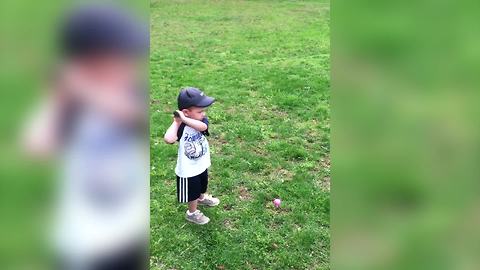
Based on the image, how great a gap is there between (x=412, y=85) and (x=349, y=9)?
0.51 ft

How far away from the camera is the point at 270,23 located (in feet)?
39.0

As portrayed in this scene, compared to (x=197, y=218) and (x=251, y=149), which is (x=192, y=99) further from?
(x=251, y=149)

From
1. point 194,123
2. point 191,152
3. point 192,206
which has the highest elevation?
point 194,123

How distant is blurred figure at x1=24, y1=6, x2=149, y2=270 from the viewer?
3.27ft

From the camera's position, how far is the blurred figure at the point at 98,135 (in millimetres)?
997

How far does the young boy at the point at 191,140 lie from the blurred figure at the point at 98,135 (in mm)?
2426

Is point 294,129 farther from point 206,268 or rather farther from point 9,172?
point 9,172

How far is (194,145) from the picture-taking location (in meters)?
3.59

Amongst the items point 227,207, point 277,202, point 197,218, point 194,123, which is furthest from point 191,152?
point 277,202

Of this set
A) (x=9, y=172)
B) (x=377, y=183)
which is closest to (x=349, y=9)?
(x=377, y=183)

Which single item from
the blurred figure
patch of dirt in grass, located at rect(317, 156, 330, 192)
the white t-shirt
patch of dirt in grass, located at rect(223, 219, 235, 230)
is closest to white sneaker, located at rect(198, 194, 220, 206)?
patch of dirt in grass, located at rect(223, 219, 235, 230)

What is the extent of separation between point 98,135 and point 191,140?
2.53 meters

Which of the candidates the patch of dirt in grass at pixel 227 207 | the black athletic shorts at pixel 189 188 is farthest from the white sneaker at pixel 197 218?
the patch of dirt in grass at pixel 227 207

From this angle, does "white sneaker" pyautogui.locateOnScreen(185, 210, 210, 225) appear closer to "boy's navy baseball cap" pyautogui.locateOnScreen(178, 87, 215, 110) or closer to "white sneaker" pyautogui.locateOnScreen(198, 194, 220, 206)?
"white sneaker" pyautogui.locateOnScreen(198, 194, 220, 206)
